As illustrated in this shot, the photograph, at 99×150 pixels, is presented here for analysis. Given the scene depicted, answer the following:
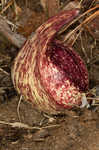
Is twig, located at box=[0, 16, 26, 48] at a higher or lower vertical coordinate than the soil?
higher

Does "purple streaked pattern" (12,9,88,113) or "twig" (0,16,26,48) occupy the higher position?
"twig" (0,16,26,48)

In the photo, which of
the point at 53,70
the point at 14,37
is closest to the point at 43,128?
the point at 53,70

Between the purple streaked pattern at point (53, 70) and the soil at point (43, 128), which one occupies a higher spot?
the purple streaked pattern at point (53, 70)

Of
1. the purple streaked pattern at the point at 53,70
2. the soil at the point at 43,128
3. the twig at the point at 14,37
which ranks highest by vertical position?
the twig at the point at 14,37

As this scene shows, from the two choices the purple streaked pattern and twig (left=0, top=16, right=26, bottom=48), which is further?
twig (left=0, top=16, right=26, bottom=48)

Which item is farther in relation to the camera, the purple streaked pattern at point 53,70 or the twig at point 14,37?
the twig at point 14,37

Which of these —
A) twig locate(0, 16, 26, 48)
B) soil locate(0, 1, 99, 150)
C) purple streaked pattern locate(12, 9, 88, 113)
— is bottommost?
soil locate(0, 1, 99, 150)
